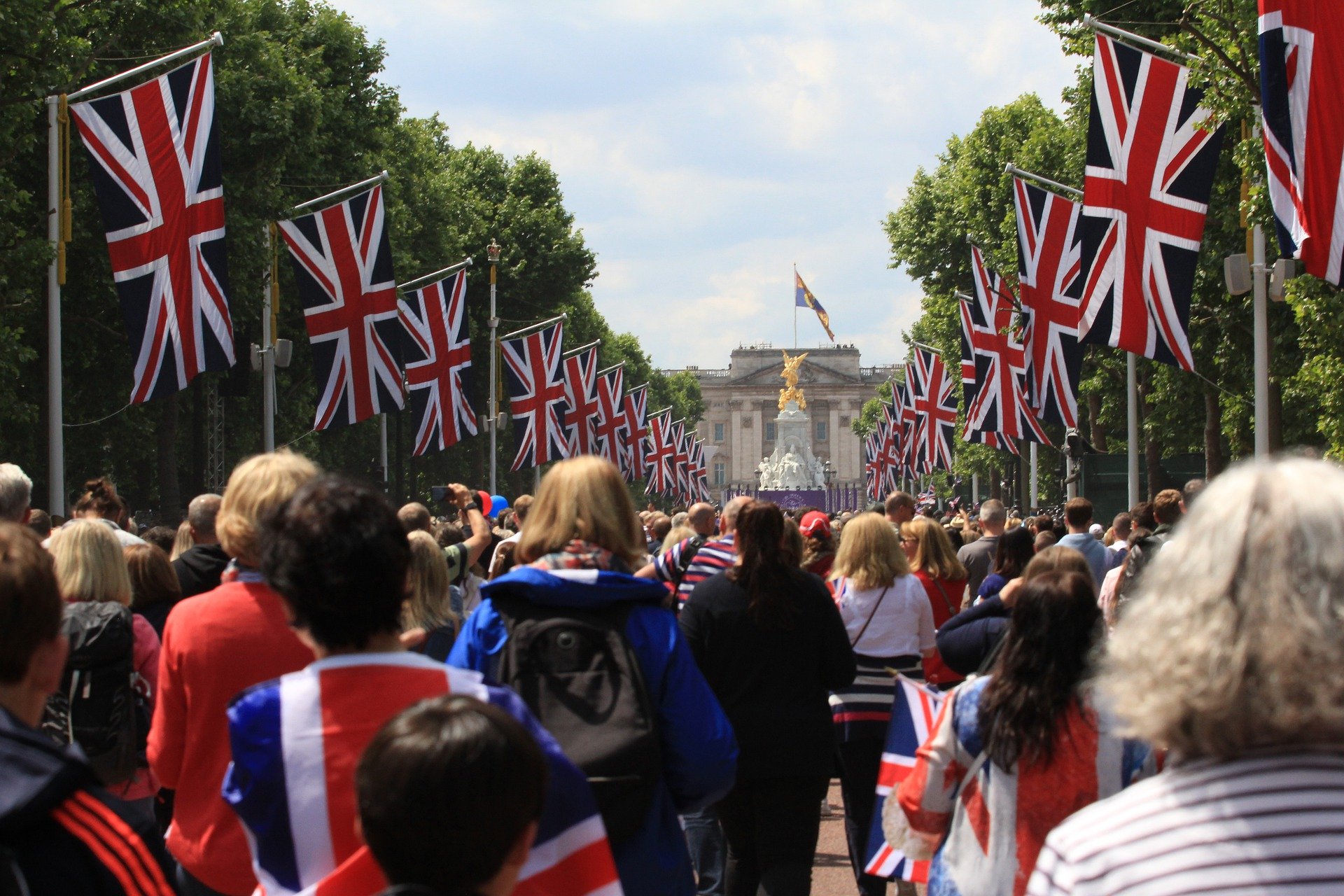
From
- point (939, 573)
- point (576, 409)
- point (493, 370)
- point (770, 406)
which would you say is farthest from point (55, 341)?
point (770, 406)

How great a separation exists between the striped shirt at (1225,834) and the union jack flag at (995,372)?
2372 cm

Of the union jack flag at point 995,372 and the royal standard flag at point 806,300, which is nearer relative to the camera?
the union jack flag at point 995,372

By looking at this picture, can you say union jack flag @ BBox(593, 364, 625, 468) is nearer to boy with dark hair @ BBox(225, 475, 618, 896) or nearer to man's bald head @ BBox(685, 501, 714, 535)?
man's bald head @ BBox(685, 501, 714, 535)

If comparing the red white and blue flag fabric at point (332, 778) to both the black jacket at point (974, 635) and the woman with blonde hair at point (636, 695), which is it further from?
the black jacket at point (974, 635)

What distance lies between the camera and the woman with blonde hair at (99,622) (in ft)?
16.8

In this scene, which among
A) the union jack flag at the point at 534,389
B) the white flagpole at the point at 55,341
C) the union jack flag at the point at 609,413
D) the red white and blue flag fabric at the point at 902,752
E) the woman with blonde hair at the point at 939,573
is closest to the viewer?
the red white and blue flag fabric at the point at 902,752

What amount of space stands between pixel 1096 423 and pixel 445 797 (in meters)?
39.9

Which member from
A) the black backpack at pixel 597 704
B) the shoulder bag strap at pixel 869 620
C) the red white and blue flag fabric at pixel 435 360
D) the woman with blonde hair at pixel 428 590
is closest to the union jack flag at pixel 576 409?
the red white and blue flag fabric at pixel 435 360

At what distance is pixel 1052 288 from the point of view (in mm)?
20531

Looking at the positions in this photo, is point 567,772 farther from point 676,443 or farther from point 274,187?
point 676,443

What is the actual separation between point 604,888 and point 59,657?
104 cm

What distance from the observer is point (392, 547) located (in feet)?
10.2

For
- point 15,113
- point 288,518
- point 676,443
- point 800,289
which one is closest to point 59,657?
point 288,518

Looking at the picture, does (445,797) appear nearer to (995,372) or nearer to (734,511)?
(734,511)
